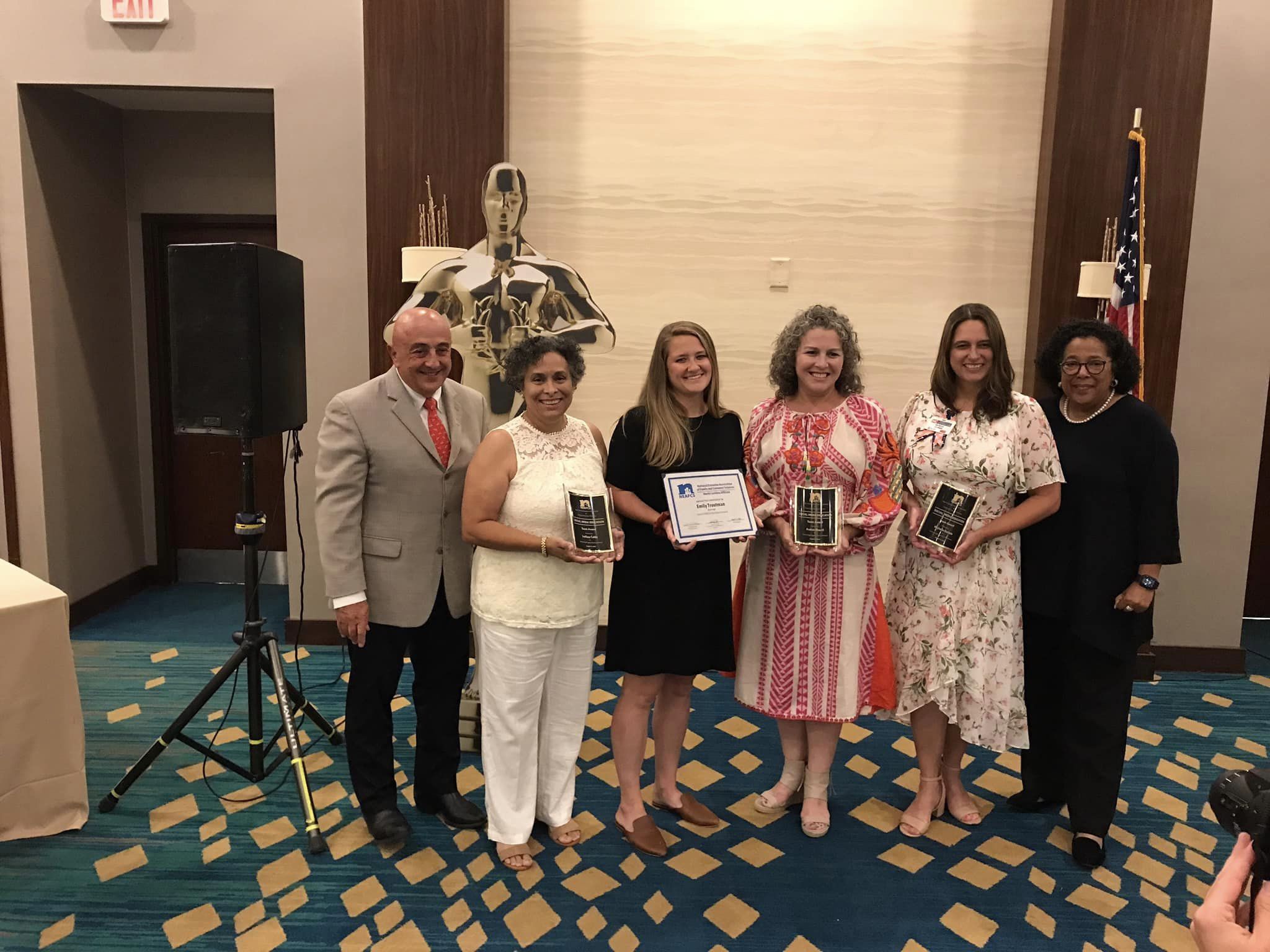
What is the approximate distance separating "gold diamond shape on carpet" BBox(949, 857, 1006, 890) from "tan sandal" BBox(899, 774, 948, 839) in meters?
0.16

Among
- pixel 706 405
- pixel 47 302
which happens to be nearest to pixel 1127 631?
pixel 706 405

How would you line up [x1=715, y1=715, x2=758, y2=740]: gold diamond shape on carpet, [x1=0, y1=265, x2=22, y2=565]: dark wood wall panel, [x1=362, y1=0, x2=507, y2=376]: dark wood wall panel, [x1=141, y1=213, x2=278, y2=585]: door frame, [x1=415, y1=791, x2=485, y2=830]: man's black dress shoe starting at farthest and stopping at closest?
1. [x1=141, y1=213, x2=278, y2=585]: door frame
2. [x1=0, y1=265, x2=22, y2=565]: dark wood wall panel
3. [x1=362, y1=0, x2=507, y2=376]: dark wood wall panel
4. [x1=715, y1=715, x2=758, y2=740]: gold diamond shape on carpet
5. [x1=415, y1=791, x2=485, y2=830]: man's black dress shoe

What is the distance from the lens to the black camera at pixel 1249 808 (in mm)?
989

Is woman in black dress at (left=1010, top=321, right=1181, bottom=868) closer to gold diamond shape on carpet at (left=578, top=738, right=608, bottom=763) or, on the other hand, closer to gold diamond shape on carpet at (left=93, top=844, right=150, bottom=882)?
gold diamond shape on carpet at (left=578, top=738, right=608, bottom=763)

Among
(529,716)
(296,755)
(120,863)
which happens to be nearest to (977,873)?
(529,716)

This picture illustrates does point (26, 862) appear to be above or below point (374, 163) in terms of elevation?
below

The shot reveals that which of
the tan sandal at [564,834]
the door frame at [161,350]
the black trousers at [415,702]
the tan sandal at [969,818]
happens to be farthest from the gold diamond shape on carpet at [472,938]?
the door frame at [161,350]

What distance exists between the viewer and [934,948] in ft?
7.19

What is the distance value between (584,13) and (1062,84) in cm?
228

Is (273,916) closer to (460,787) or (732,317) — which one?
(460,787)

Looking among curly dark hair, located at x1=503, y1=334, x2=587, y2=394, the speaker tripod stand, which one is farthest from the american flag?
the speaker tripod stand

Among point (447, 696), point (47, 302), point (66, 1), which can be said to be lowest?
point (447, 696)

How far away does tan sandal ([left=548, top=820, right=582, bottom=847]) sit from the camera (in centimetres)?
260

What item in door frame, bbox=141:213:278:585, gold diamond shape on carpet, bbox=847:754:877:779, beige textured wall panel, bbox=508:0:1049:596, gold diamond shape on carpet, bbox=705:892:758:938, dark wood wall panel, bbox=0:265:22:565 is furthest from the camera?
door frame, bbox=141:213:278:585
